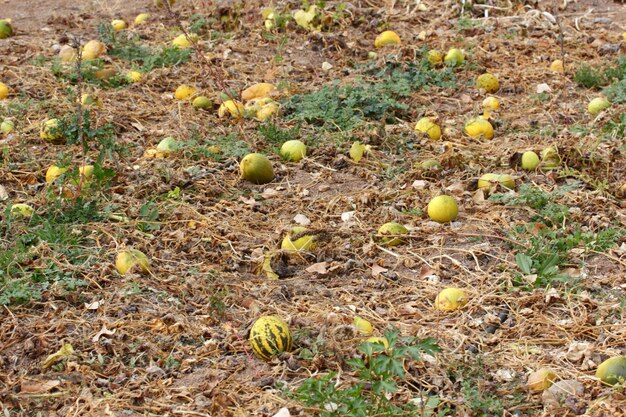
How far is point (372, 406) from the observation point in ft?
11.3

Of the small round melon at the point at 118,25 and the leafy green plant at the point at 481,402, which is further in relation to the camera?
the small round melon at the point at 118,25

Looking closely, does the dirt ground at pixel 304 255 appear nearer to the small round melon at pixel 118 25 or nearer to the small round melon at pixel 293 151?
the small round melon at pixel 293 151

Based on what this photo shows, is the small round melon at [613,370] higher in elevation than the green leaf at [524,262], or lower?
higher

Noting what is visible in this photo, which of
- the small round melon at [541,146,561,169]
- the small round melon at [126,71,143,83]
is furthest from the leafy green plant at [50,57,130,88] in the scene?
the small round melon at [541,146,561,169]

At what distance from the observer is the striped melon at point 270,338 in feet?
12.9

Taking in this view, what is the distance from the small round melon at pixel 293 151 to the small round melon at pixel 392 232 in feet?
3.79

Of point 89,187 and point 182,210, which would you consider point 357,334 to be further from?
point 89,187

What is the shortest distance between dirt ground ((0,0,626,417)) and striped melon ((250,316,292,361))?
4cm

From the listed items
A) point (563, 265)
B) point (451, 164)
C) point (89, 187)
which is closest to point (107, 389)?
point (89, 187)

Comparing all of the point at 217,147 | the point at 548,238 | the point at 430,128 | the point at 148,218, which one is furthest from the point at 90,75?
the point at 548,238

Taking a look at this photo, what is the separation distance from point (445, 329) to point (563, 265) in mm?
826

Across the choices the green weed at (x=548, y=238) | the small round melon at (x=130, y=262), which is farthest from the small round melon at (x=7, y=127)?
the green weed at (x=548, y=238)

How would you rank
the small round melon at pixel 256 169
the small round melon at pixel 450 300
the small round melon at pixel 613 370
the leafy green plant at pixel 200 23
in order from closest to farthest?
the small round melon at pixel 613 370, the small round melon at pixel 450 300, the small round melon at pixel 256 169, the leafy green plant at pixel 200 23

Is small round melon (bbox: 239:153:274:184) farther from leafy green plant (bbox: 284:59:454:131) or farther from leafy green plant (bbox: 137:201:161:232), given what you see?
leafy green plant (bbox: 284:59:454:131)
